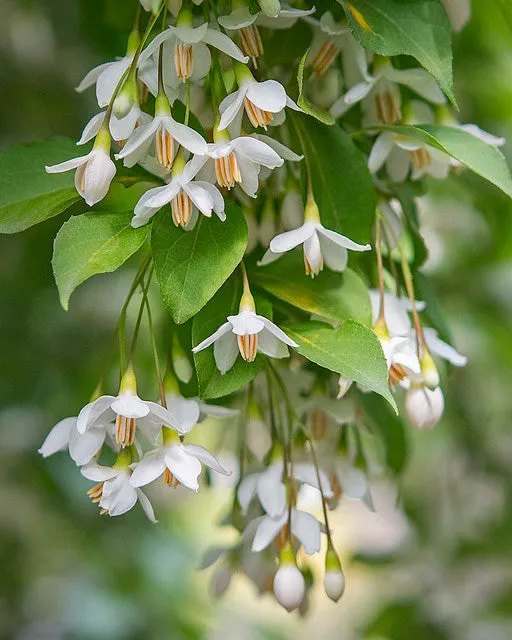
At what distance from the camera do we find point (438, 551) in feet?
5.87

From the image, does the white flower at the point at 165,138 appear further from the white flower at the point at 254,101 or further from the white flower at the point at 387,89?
the white flower at the point at 387,89

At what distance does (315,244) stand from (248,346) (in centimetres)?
9

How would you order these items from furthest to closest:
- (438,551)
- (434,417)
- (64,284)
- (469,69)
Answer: (438,551) → (469,69) → (434,417) → (64,284)

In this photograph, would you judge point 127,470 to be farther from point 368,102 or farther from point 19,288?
point 19,288

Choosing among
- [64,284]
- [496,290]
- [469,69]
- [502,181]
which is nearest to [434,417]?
[502,181]

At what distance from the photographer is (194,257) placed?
0.61 metres

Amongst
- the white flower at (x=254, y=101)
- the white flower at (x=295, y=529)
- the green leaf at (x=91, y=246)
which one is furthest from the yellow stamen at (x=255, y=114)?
the white flower at (x=295, y=529)

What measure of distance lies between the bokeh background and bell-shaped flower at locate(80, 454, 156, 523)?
2.25ft

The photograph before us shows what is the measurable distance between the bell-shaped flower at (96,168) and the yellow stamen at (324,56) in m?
0.22

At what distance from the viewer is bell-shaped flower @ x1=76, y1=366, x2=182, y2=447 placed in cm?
61

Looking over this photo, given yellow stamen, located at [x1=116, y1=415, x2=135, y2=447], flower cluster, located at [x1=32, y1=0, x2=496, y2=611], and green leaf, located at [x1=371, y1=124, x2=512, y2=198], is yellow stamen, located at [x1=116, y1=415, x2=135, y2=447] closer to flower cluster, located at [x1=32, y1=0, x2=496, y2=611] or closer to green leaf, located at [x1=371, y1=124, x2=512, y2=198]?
flower cluster, located at [x1=32, y1=0, x2=496, y2=611]

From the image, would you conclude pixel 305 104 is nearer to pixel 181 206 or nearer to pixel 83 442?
pixel 181 206

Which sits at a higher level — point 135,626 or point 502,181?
point 502,181

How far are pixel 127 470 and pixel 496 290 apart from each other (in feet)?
3.78
